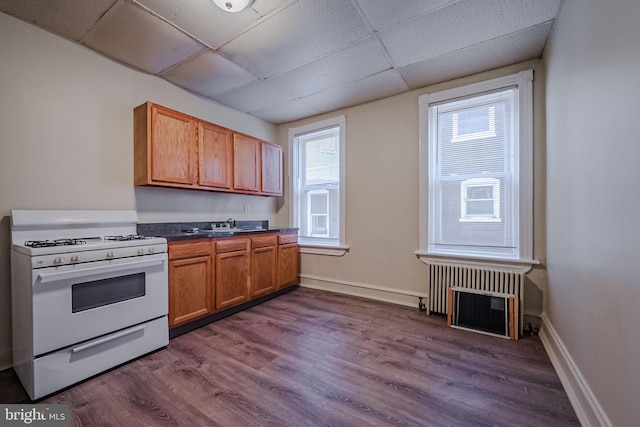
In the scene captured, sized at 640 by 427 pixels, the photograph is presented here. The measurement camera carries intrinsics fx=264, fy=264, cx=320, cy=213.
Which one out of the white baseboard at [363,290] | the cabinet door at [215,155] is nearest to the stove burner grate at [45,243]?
the cabinet door at [215,155]

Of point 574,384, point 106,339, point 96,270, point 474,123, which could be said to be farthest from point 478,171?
point 106,339

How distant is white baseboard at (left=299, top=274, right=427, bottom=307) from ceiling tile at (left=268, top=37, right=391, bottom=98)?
2.53 meters

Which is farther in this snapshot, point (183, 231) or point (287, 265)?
point (287, 265)

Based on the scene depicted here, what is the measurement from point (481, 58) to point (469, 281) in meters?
2.20

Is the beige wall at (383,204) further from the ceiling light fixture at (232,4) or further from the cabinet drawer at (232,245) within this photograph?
the ceiling light fixture at (232,4)

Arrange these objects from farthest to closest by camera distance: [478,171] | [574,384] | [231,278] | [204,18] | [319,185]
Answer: [319,185], [231,278], [478,171], [204,18], [574,384]

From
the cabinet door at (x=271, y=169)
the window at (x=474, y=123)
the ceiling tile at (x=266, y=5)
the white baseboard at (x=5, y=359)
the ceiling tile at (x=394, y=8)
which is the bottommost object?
the white baseboard at (x=5, y=359)

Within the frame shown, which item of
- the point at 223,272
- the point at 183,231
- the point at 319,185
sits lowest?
the point at 223,272

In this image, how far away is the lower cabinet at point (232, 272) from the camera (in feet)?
9.29

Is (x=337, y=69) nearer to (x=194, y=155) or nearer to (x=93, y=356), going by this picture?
(x=194, y=155)

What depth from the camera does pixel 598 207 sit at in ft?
4.43

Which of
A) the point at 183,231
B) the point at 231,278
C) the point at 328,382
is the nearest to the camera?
the point at 328,382

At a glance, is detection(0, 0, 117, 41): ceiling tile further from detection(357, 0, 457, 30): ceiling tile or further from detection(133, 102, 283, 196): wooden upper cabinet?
detection(357, 0, 457, 30): ceiling tile

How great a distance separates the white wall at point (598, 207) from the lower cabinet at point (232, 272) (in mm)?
2839
